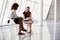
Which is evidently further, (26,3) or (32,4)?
A: (32,4)

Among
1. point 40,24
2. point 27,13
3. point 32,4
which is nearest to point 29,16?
point 27,13

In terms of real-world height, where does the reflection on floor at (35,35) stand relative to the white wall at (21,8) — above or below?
below

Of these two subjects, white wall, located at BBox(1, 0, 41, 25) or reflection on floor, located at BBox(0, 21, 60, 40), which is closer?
reflection on floor, located at BBox(0, 21, 60, 40)

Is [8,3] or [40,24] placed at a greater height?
[8,3]

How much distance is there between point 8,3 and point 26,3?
122 inches

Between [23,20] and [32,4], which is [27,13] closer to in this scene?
[23,20]

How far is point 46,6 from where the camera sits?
20625 mm

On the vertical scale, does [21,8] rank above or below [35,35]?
above

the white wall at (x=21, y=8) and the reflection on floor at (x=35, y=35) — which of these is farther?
the white wall at (x=21, y=8)

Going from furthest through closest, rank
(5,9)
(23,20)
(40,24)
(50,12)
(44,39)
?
1. (50,12)
2. (5,9)
3. (40,24)
4. (23,20)
5. (44,39)

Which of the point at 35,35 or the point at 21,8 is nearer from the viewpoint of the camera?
the point at 35,35

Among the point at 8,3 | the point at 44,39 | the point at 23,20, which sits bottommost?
the point at 44,39

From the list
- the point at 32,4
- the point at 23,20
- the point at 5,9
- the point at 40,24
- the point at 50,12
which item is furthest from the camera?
the point at 50,12

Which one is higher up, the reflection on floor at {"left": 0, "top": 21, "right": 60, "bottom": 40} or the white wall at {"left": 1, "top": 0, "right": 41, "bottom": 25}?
the white wall at {"left": 1, "top": 0, "right": 41, "bottom": 25}
